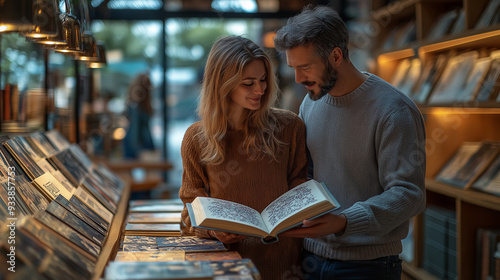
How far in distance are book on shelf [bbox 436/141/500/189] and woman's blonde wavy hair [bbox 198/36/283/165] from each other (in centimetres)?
153

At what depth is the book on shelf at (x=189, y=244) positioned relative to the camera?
1.70 meters

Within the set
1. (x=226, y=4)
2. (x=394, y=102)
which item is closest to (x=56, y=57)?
(x=226, y=4)

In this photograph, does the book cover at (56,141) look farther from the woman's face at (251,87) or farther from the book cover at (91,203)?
the woman's face at (251,87)

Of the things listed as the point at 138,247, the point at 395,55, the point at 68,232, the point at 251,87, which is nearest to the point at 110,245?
the point at 138,247

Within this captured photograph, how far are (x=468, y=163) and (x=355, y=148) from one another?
1.54 metres

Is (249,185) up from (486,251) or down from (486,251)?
up

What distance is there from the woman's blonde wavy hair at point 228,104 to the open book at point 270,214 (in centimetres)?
28

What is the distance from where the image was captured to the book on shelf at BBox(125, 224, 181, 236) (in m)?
1.96

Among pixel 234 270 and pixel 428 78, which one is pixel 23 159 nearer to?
pixel 234 270

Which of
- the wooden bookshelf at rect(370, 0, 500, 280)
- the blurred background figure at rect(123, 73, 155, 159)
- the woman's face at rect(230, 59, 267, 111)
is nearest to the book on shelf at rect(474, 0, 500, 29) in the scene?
the wooden bookshelf at rect(370, 0, 500, 280)

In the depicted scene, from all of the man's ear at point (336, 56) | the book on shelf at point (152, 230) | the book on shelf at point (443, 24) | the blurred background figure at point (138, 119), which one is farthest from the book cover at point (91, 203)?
the blurred background figure at point (138, 119)

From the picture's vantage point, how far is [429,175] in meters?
3.30

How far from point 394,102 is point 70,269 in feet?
3.66

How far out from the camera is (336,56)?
1.80 meters
